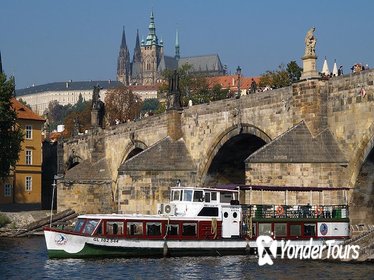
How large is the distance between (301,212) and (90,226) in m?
9.76

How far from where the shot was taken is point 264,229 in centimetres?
4012

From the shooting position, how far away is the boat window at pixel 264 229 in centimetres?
4003

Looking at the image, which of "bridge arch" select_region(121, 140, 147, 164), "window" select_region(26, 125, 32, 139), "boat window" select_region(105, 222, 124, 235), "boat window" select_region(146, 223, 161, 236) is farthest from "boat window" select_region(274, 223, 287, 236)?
"window" select_region(26, 125, 32, 139)

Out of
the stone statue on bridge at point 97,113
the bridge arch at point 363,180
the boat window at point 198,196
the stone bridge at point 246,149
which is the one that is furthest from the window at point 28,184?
the bridge arch at point 363,180

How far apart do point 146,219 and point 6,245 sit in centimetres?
1465

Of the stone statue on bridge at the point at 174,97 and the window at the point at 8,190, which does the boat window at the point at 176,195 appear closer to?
the stone statue on bridge at the point at 174,97

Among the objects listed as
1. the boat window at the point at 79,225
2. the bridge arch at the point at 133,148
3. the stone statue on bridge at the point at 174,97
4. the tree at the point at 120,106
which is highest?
the tree at the point at 120,106

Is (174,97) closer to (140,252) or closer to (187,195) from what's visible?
(187,195)

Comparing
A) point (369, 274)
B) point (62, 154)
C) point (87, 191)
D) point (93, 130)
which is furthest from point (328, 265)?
point (62, 154)

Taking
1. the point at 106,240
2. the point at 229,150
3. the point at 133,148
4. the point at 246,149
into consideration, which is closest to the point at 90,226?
the point at 106,240

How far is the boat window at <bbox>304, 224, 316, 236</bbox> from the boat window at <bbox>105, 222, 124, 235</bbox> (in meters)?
8.44

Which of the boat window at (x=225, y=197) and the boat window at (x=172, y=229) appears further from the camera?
the boat window at (x=225, y=197)

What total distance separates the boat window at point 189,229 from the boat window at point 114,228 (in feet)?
9.39

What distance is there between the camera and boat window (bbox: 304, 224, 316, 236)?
39906mm
